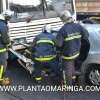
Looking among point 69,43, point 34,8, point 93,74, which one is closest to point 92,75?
point 93,74

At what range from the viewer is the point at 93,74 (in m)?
11.6

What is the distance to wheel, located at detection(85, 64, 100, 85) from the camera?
37.9 ft

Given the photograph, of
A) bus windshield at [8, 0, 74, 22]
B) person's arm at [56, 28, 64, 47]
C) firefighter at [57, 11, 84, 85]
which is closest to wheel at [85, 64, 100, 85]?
firefighter at [57, 11, 84, 85]

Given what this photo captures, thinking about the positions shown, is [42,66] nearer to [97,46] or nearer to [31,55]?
[31,55]

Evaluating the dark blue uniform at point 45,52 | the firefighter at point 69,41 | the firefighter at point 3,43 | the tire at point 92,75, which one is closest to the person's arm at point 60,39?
the firefighter at point 69,41

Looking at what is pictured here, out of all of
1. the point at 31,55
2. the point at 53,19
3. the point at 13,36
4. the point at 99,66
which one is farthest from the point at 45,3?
the point at 99,66

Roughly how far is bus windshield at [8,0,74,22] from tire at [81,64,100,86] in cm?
341

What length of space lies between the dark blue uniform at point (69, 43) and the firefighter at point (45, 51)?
18.9 inches

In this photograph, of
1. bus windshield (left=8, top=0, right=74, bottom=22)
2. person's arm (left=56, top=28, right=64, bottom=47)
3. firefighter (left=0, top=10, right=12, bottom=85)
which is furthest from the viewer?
bus windshield (left=8, top=0, right=74, bottom=22)

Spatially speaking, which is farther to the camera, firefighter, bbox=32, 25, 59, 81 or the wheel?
firefighter, bbox=32, 25, 59, 81

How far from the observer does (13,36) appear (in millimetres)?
14000

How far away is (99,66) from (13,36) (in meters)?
3.43

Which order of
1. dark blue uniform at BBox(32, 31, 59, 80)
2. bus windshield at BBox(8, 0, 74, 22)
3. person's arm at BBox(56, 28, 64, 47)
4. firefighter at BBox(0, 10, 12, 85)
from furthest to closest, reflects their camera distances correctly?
bus windshield at BBox(8, 0, 74, 22)
dark blue uniform at BBox(32, 31, 59, 80)
firefighter at BBox(0, 10, 12, 85)
person's arm at BBox(56, 28, 64, 47)

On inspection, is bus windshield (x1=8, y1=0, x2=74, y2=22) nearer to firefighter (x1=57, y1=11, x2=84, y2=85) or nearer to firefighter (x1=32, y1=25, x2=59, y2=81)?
firefighter (x1=32, y1=25, x2=59, y2=81)
